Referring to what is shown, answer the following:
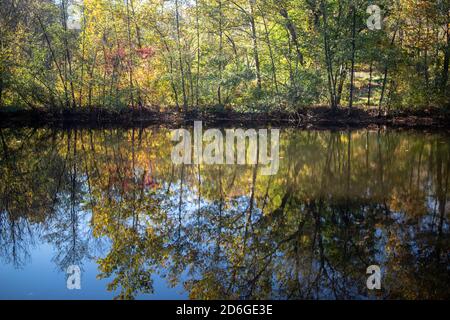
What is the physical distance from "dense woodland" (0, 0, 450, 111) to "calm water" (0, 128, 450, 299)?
12.1 metres

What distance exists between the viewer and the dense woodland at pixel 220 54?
22188mm

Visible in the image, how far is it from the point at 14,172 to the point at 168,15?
17350 millimetres

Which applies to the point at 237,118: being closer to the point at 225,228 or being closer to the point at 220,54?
the point at 220,54

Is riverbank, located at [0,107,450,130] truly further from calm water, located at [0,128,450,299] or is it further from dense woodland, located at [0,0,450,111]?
calm water, located at [0,128,450,299]

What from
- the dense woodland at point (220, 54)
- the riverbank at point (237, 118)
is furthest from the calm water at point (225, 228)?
the dense woodland at point (220, 54)

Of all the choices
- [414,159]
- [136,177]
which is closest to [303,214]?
[136,177]

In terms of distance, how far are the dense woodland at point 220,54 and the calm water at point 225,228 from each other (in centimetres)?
1208

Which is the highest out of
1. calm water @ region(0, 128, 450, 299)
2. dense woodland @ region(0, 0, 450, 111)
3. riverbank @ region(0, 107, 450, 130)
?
dense woodland @ region(0, 0, 450, 111)

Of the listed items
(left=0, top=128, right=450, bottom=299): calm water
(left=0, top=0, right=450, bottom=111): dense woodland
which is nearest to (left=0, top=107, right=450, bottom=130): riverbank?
(left=0, top=0, right=450, bottom=111): dense woodland

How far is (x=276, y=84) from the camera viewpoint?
23.4 m

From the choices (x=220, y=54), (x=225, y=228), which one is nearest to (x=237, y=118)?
(x=220, y=54)

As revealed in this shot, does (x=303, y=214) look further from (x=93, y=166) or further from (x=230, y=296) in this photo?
(x=93, y=166)

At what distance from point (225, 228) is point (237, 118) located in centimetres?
1835

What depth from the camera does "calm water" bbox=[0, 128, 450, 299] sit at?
15.1ft
